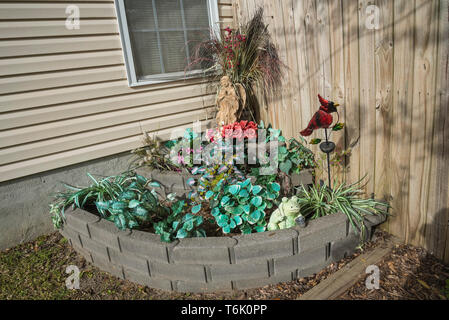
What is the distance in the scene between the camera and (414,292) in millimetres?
1722

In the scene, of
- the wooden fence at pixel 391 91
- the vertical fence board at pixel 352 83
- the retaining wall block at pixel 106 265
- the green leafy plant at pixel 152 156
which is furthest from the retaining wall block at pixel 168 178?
the vertical fence board at pixel 352 83

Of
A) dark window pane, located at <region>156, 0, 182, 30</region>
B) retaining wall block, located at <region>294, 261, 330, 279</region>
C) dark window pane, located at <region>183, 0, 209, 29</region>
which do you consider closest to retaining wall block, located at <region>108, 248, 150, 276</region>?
retaining wall block, located at <region>294, 261, 330, 279</region>

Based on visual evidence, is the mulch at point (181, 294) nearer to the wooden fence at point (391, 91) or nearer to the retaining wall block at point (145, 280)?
the retaining wall block at point (145, 280)

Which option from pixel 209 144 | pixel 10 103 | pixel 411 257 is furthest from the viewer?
pixel 209 144

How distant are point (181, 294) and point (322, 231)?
3.27ft

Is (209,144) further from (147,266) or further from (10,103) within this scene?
(10,103)

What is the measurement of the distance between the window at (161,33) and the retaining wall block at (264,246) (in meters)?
1.98

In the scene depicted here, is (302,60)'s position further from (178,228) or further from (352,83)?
(178,228)

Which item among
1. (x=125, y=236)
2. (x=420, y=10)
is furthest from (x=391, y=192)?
(x=125, y=236)

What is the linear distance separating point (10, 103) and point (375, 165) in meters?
2.95

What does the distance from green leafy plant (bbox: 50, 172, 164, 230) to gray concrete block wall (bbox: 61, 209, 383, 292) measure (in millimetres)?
132

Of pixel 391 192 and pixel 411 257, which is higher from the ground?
pixel 391 192
